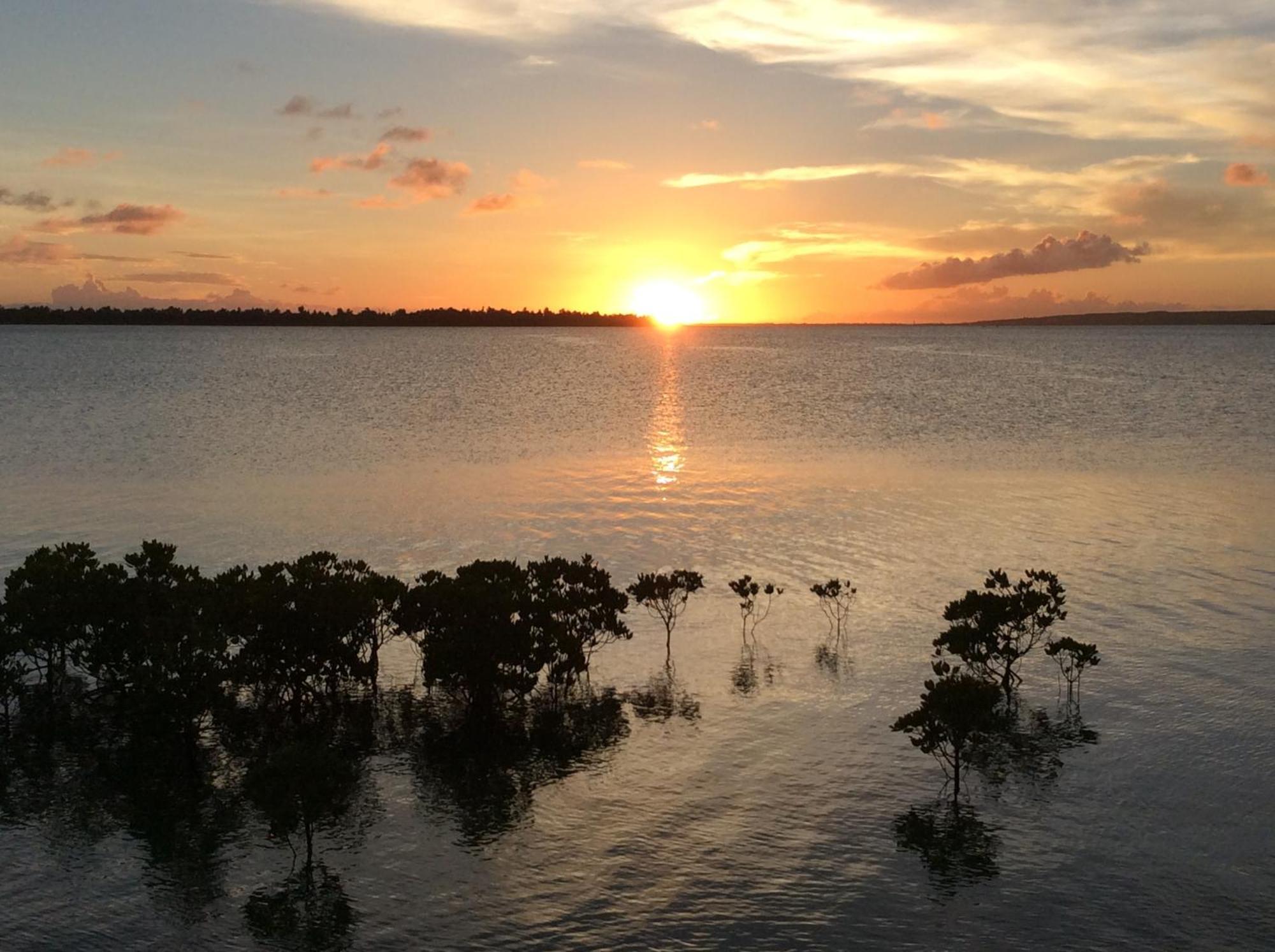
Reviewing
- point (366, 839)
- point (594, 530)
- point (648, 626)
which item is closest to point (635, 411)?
point (594, 530)

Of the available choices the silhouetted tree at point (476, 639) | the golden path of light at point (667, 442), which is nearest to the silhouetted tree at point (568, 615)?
the silhouetted tree at point (476, 639)

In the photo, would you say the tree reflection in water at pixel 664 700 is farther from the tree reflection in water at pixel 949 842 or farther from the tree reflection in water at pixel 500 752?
the tree reflection in water at pixel 949 842

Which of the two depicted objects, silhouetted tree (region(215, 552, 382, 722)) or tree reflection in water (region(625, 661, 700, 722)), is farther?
tree reflection in water (region(625, 661, 700, 722))

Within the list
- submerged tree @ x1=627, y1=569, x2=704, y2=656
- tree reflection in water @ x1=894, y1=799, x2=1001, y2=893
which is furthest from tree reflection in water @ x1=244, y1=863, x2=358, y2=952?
submerged tree @ x1=627, y1=569, x2=704, y2=656

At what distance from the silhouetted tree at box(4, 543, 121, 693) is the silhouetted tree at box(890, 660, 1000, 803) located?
23462mm

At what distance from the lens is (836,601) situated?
138 feet

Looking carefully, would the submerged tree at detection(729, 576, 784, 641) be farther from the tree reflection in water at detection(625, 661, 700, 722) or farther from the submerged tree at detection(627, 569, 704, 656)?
the tree reflection in water at detection(625, 661, 700, 722)

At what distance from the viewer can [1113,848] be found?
2408 centimetres

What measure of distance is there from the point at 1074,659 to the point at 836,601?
32.6 feet

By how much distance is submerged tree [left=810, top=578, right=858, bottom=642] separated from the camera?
40.0 metres

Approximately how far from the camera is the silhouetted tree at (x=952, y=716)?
26.5 metres

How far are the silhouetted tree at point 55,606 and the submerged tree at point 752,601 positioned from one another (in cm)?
2084

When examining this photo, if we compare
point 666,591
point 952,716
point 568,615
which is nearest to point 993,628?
point 952,716

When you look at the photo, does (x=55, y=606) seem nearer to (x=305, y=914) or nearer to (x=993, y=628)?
(x=305, y=914)
